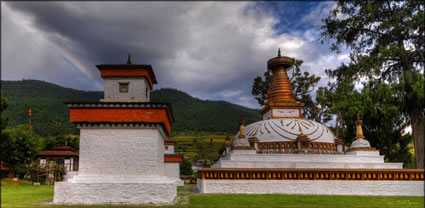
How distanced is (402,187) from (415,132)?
2753mm

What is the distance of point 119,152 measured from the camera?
33.1 ft

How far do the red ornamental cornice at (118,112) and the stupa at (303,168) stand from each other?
4712mm

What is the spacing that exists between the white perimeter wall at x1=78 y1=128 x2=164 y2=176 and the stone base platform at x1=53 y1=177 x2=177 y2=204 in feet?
1.34

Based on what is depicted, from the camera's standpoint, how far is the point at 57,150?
25.0 metres

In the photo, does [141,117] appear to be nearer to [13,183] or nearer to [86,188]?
[86,188]

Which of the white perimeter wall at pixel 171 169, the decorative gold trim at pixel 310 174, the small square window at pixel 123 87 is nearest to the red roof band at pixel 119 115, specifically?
the small square window at pixel 123 87

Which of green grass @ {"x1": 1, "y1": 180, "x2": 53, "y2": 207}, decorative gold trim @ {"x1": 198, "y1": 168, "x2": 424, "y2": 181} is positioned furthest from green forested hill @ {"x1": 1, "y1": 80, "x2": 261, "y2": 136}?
decorative gold trim @ {"x1": 198, "y1": 168, "x2": 424, "y2": 181}

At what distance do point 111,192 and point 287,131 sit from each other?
9.88 metres

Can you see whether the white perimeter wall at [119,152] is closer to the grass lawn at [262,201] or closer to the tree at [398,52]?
the grass lawn at [262,201]

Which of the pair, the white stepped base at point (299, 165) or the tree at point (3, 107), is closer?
the white stepped base at point (299, 165)

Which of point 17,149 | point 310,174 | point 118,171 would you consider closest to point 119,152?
point 118,171

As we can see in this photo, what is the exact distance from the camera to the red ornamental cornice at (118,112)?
33.1 ft

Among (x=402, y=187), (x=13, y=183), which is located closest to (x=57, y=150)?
(x=13, y=183)

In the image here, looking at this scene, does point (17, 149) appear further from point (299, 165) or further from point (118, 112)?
point (299, 165)
